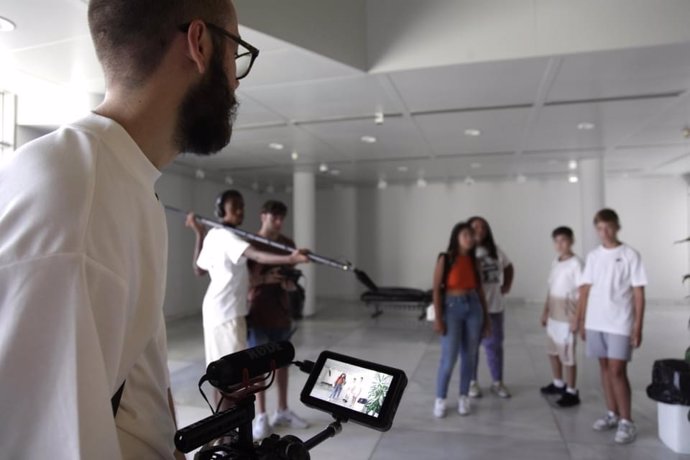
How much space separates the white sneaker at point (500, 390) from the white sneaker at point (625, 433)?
3.62ft

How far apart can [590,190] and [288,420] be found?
7022 mm

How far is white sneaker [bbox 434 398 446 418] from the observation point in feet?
12.9

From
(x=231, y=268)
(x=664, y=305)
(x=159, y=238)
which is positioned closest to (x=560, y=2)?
(x=231, y=268)

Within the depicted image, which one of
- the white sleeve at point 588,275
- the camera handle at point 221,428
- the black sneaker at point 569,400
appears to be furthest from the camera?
the black sneaker at point 569,400

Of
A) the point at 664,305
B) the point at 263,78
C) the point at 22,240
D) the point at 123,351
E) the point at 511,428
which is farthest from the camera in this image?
the point at 664,305

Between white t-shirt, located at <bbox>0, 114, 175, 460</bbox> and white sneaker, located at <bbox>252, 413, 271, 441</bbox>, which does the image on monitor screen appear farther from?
white sneaker, located at <bbox>252, 413, 271, 441</bbox>

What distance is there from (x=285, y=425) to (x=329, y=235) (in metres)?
9.17

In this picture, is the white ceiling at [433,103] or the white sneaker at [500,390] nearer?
the white ceiling at [433,103]

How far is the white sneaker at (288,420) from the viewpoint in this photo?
367cm

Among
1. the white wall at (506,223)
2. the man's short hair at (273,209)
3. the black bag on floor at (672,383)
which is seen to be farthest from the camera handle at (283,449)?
the white wall at (506,223)

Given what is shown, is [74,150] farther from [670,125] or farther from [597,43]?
[670,125]

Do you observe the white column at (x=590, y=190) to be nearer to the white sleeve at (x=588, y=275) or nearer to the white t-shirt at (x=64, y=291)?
the white sleeve at (x=588, y=275)

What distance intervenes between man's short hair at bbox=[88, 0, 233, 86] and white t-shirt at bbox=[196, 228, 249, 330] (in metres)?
2.47

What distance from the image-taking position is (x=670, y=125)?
5918 millimetres
